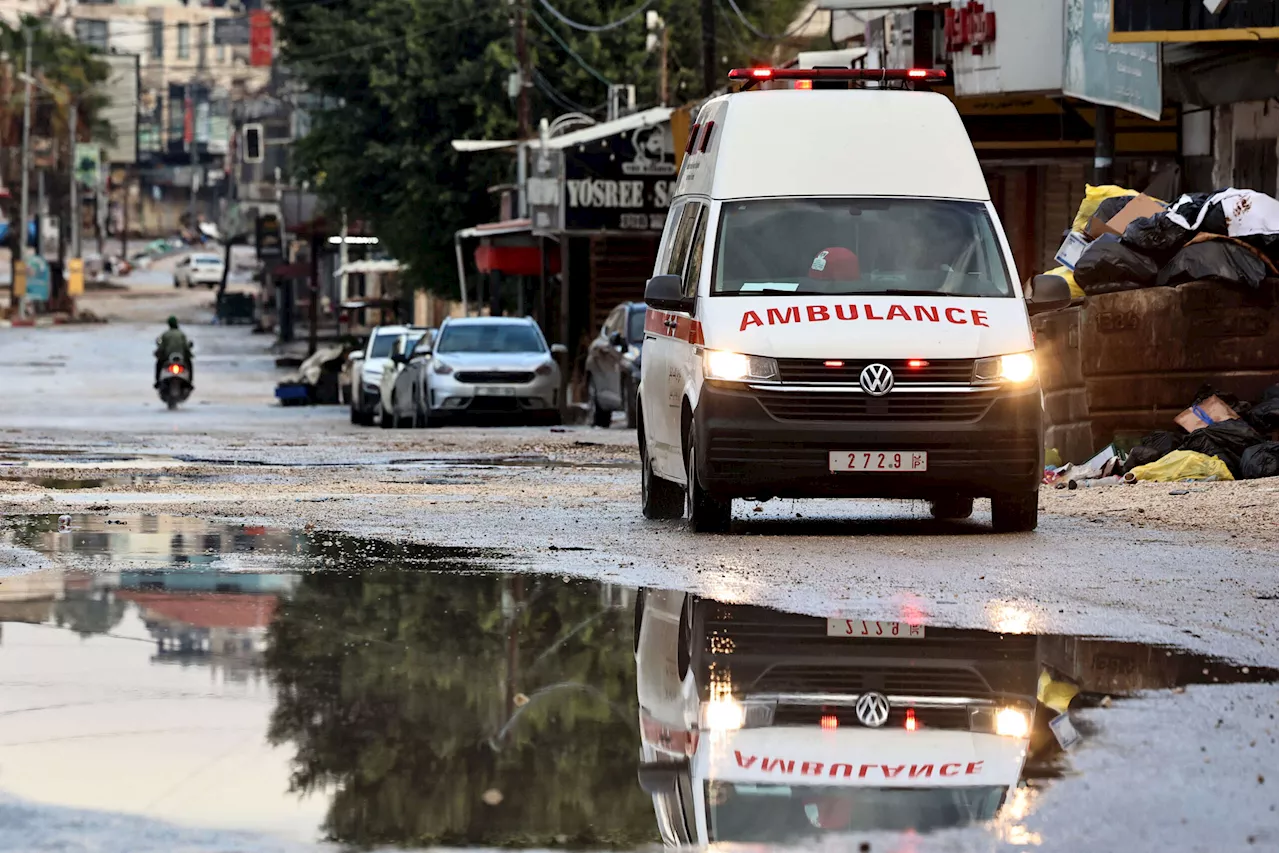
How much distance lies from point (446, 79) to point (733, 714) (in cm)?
4560

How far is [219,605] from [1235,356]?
1049 centimetres

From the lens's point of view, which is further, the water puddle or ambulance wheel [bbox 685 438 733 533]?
ambulance wheel [bbox 685 438 733 533]

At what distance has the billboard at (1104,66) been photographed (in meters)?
22.7

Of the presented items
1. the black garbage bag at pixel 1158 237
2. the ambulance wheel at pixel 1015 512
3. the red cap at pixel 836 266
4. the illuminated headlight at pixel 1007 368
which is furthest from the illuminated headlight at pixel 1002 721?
the black garbage bag at pixel 1158 237

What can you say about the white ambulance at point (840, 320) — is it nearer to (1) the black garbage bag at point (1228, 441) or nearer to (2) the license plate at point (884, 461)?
(2) the license plate at point (884, 461)

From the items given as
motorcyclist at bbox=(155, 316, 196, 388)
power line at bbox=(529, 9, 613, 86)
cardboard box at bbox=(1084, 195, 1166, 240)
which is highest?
power line at bbox=(529, 9, 613, 86)

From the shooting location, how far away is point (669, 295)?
1403 centimetres

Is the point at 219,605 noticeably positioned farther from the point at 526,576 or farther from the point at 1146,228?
the point at 1146,228

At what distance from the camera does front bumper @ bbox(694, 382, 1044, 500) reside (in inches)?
517

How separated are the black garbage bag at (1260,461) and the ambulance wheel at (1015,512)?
11.8 ft

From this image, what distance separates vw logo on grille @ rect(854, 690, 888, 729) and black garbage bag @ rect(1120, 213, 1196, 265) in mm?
11421

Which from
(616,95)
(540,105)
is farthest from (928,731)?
(540,105)

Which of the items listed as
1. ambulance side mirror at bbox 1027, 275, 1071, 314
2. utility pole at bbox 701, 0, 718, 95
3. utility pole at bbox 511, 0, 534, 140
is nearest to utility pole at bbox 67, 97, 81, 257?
utility pole at bbox 511, 0, 534, 140

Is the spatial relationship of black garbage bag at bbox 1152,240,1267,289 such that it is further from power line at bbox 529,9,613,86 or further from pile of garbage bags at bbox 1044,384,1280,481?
power line at bbox 529,9,613,86
